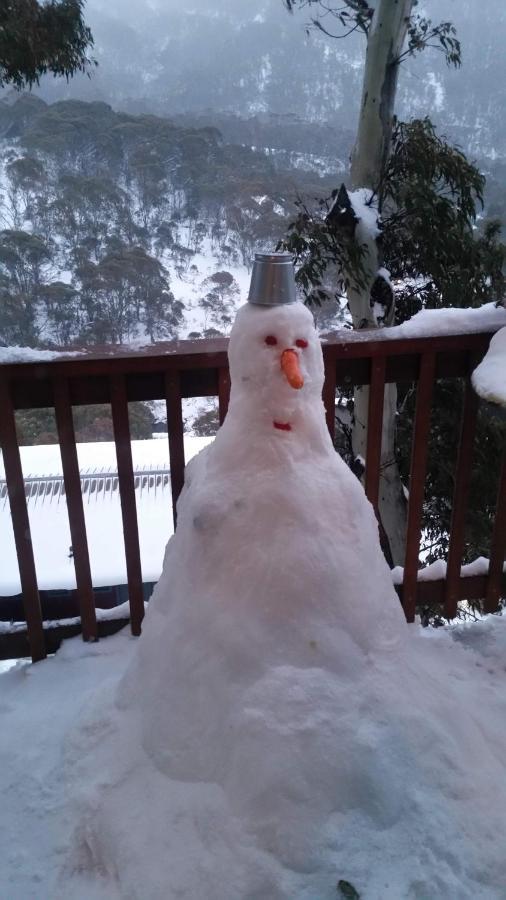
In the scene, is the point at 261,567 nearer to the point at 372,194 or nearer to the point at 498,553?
the point at 498,553

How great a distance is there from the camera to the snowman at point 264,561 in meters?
0.94

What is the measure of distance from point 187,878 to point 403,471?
4946 mm

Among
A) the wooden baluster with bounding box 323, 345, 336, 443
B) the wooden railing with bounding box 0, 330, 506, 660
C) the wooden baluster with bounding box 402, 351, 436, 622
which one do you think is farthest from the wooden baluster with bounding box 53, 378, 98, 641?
the wooden baluster with bounding box 402, 351, 436, 622

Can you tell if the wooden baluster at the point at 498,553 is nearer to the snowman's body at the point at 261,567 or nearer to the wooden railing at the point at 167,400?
the wooden railing at the point at 167,400

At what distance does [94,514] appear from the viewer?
22.6ft

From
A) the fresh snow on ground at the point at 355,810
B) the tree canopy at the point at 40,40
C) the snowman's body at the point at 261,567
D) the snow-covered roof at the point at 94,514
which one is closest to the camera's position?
the fresh snow on ground at the point at 355,810

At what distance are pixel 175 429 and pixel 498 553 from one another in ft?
2.92

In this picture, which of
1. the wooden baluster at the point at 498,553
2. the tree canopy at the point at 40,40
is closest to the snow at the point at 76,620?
the wooden baluster at the point at 498,553

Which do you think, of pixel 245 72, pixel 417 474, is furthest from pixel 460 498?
pixel 245 72

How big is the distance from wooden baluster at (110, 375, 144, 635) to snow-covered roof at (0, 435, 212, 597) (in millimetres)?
3208

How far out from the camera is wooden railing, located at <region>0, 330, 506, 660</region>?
1.32m

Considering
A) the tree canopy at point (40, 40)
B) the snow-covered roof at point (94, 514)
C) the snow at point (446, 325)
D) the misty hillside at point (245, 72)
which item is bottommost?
the snow-covered roof at point (94, 514)

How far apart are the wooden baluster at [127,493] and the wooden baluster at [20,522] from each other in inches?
8.4

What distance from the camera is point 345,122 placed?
508 inches
